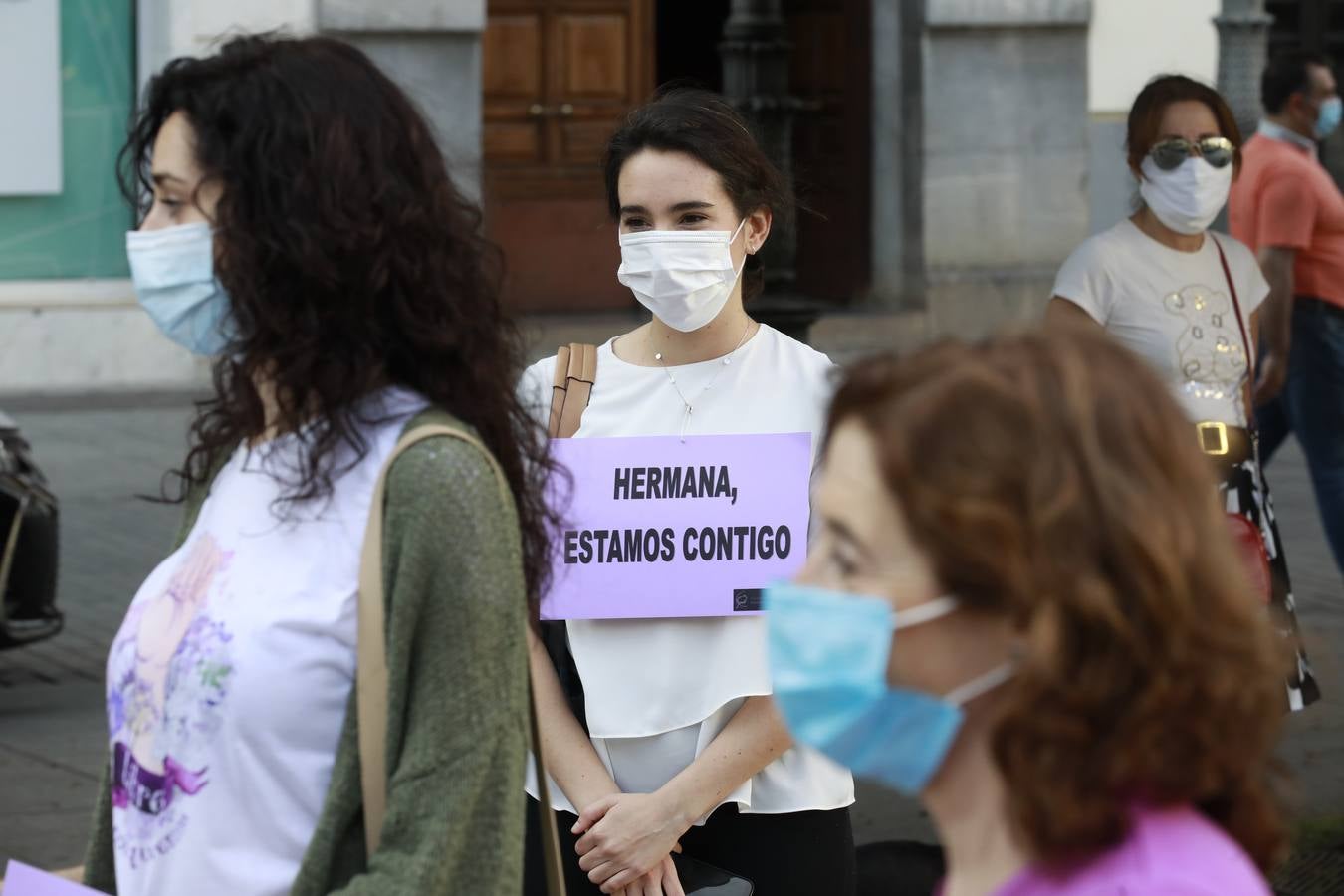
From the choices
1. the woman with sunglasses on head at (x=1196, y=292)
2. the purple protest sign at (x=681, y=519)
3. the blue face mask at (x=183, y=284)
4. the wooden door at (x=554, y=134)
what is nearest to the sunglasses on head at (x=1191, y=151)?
the woman with sunglasses on head at (x=1196, y=292)

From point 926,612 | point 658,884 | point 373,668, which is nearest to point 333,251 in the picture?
point 373,668

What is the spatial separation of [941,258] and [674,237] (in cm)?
1153

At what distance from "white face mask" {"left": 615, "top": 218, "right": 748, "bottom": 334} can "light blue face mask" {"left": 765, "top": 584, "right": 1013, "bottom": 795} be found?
168 cm

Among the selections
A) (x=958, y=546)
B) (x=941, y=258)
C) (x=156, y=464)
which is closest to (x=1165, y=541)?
(x=958, y=546)

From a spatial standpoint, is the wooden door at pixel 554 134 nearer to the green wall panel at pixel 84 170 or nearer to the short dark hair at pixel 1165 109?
the green wall panel at pixel 84 170

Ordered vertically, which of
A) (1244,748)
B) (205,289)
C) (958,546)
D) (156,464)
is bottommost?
(156,464)

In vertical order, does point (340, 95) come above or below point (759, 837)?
above

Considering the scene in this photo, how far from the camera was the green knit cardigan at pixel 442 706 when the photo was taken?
212 cm

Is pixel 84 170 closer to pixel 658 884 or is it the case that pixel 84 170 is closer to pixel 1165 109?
pixel 1165 109

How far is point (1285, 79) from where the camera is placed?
8297 mm

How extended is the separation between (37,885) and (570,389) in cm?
128

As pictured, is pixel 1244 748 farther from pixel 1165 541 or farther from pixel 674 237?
pixel 674 237

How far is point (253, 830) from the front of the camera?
86.6 inches

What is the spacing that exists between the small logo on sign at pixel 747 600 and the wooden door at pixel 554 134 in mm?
11607
